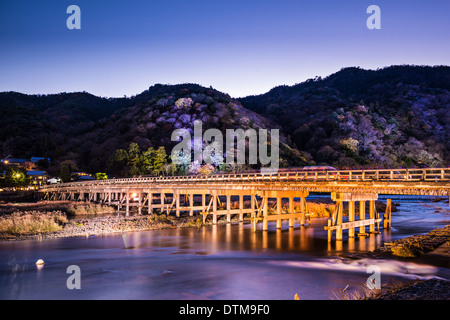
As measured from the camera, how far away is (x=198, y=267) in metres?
18.1

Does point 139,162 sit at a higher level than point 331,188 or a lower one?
higher

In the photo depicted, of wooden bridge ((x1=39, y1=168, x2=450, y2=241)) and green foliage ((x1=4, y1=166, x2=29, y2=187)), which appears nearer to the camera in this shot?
wooden bridge ((x1=39, y1=168, x2=450, y2=241))

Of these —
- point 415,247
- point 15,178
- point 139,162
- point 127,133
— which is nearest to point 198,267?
point 415,247

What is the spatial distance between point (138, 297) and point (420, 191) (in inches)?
556

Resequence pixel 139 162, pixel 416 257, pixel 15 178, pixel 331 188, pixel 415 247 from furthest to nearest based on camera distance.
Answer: pixel 139 162 < pixel 15 178 < pixel 331 188 < pixel 415 247 < pixel 416 257

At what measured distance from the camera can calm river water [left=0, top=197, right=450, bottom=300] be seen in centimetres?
1398

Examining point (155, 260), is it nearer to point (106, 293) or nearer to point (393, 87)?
point (106, 293)

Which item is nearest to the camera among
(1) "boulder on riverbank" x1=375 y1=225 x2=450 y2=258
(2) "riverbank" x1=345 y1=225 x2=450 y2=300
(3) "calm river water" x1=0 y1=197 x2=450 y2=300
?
(2) "riverbank" x1=345 y1=225 x2=450 y2=300

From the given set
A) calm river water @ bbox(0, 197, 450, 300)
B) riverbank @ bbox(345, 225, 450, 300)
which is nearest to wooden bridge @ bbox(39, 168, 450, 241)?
calm river water @ bbox(0, 197, 450, 300)

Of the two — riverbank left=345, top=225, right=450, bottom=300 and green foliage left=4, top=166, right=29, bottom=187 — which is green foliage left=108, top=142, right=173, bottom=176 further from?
riverbank left=345, top=225, right=450, bottom=300

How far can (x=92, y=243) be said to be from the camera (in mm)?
24906

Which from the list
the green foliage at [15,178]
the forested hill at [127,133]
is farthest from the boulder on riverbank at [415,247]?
the green foliage at [15,178]

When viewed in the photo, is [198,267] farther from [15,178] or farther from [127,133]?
[127,133]

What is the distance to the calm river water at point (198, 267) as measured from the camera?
13977 millimetres
